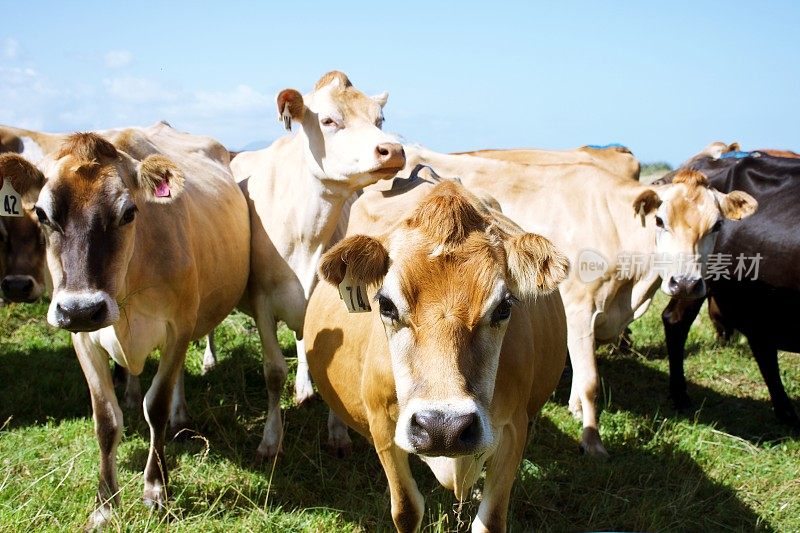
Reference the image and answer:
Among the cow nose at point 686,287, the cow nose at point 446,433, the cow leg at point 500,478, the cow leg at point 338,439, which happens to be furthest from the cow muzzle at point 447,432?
the cow nose at point 686,287

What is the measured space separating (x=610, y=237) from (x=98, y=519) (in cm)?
445

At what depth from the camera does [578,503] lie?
497cm

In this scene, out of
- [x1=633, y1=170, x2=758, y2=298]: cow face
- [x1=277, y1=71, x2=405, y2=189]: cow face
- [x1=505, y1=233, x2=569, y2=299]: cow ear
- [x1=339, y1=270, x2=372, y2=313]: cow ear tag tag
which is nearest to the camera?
[x1=505, y1=233, x2=569, y2=299]: cow ear

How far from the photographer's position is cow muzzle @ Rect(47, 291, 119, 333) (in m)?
3.89

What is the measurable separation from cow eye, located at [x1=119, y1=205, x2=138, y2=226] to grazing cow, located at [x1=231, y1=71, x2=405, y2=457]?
5.32ft

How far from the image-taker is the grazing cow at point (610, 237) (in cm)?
632

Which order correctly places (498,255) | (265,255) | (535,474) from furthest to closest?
(265,255) < (535,474) < (498,255)

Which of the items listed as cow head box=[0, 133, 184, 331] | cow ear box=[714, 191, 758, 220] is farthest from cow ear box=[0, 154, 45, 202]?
cow ear box=[714, 191, 758, 220]

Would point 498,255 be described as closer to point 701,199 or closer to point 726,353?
point 701,199

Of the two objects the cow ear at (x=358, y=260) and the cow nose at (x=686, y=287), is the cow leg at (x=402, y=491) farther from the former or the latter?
the cow nose at (x=686, y=287)

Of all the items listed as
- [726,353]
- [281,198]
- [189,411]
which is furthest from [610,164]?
[189,411]

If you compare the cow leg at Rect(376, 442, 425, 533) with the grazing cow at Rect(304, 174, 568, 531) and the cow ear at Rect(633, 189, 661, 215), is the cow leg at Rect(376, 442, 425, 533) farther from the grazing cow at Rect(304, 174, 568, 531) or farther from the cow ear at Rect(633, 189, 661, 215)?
the cow ear at Rect(633, 189, 661, 215)

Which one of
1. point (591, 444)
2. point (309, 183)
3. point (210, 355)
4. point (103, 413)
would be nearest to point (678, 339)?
point (591, 444)

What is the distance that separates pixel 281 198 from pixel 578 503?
302cm
